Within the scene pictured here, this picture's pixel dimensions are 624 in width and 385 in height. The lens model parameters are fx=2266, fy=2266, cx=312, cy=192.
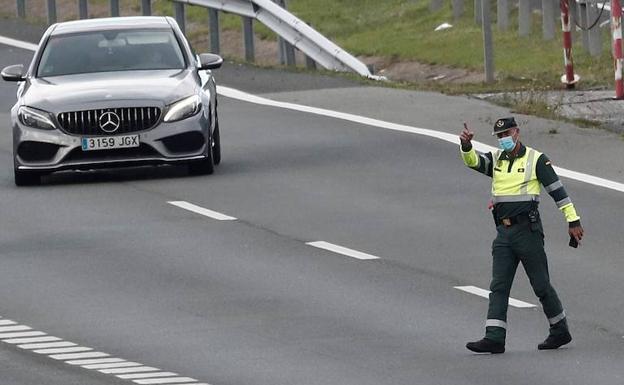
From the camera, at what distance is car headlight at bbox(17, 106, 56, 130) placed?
1994 cm

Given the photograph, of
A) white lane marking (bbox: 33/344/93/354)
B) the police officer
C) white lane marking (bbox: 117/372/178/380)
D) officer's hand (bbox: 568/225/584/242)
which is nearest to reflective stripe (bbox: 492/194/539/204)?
the police officer

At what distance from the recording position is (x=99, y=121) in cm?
1989

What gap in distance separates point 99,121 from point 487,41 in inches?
315

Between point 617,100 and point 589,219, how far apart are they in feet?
23.3

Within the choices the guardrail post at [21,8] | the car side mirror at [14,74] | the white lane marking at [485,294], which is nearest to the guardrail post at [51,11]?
the guardrail post at [21,8]

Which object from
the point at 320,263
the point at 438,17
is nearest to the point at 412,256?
the point at 320,263

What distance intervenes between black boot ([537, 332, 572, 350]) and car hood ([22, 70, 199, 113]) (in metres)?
7.92

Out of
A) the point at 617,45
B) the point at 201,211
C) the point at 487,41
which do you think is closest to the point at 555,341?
the point at 201,211

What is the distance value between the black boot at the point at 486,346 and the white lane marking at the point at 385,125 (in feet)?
22.2

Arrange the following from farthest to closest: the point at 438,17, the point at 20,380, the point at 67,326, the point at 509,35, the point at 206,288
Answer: the point at 438,17 < the point at 509,35 < the point at 206,288 < the point at 67,326 < the point at 20,380

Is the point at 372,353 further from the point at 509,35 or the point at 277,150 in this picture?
the point at 509,35

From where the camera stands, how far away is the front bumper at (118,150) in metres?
19.9

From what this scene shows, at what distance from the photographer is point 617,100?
80.0 feet

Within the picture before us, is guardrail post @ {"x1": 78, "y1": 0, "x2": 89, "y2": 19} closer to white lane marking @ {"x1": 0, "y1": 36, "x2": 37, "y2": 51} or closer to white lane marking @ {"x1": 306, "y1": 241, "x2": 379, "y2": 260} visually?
white lane marking @ {"x1": 0, "y1": 36, "x2": 37, "y2": 51}
